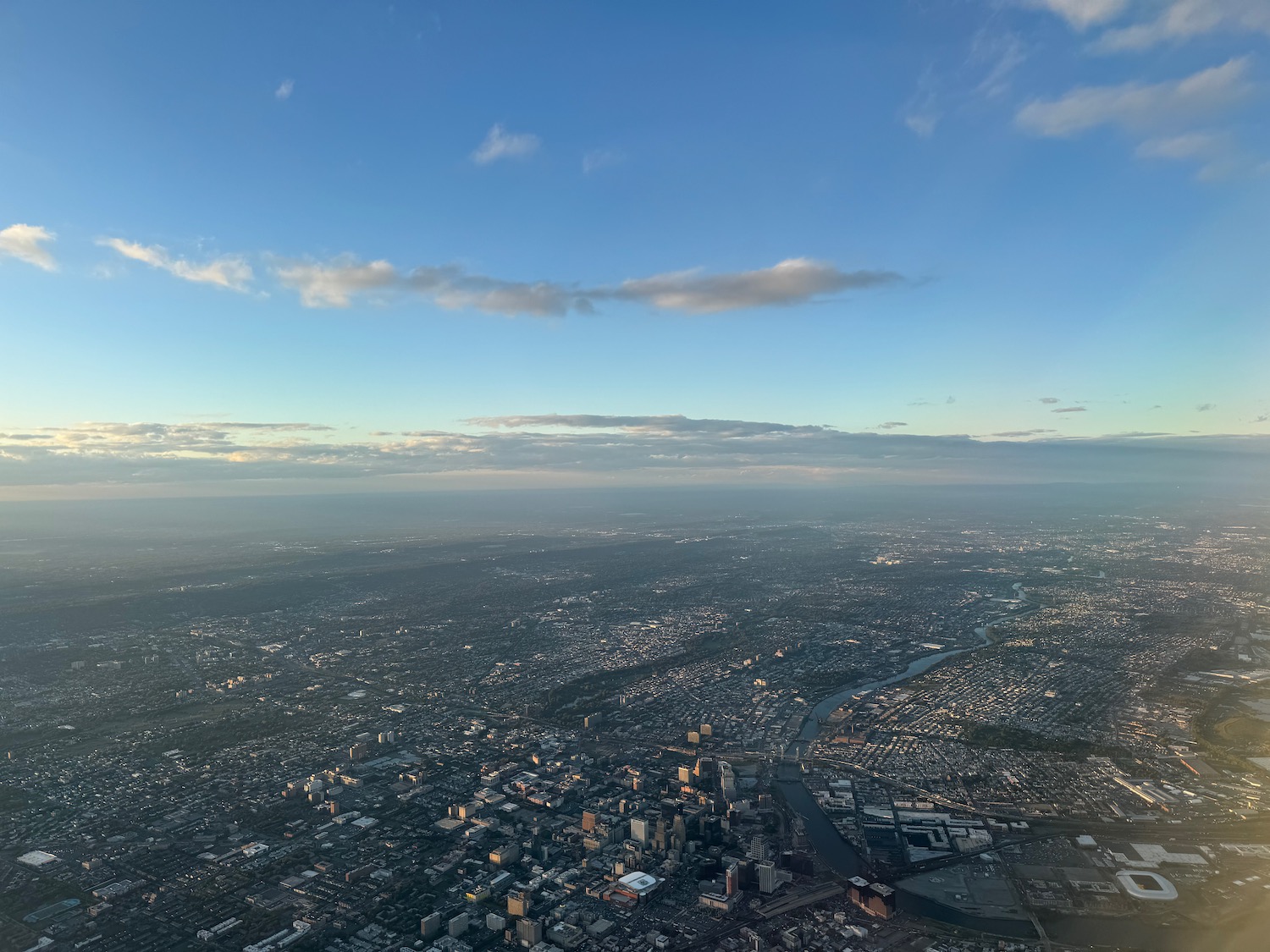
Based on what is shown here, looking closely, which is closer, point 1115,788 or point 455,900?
point 455,900

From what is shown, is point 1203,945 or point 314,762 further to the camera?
point 314,762

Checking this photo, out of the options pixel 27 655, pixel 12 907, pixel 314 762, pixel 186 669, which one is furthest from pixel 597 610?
pixel 12 907

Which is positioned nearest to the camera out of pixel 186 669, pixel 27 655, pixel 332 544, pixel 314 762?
pixel 314 762

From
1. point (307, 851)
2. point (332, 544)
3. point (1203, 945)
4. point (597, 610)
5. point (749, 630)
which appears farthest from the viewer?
point (332, 544)

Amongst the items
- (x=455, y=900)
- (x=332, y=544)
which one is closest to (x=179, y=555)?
(x=332, y=544)

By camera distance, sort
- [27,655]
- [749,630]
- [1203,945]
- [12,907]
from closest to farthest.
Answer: [1203,945] < [12,907] < [27,655] < [749,630]

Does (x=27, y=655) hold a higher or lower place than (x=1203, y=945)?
lower

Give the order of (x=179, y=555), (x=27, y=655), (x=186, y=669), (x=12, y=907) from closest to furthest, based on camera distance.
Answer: (x=12, y=907)
(x=186, y=669)
(x=27, y=655)
(x=179, y=555)

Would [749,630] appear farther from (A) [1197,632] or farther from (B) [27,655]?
(B) [27,655]

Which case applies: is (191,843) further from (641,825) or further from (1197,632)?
(1197,632)
